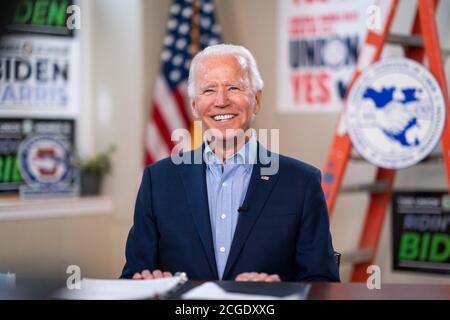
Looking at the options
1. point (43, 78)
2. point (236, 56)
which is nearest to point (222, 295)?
point (236, 56)

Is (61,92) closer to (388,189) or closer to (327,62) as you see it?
(327,62)

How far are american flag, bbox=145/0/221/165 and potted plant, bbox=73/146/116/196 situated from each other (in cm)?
31

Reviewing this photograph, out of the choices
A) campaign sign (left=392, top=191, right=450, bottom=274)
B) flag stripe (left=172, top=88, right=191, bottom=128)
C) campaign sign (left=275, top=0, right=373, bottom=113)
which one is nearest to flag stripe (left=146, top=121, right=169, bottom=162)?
flag stripe (left=172, top=88, right=191, bottom=128)

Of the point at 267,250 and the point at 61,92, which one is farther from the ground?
the point at 61,92

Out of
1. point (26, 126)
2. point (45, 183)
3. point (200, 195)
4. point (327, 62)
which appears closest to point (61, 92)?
point (26, 126)

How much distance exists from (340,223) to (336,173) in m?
0.47

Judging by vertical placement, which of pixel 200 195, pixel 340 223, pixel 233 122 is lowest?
pixel 340 223

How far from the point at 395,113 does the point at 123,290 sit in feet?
4.22

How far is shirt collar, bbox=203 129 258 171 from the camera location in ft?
4.01

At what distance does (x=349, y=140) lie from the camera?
2223 millimetres

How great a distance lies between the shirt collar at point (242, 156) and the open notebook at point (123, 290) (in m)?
0.26

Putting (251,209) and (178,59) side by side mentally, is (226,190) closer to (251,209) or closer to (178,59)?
(251,209)

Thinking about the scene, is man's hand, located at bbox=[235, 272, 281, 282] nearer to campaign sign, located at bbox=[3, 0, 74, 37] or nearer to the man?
the man
